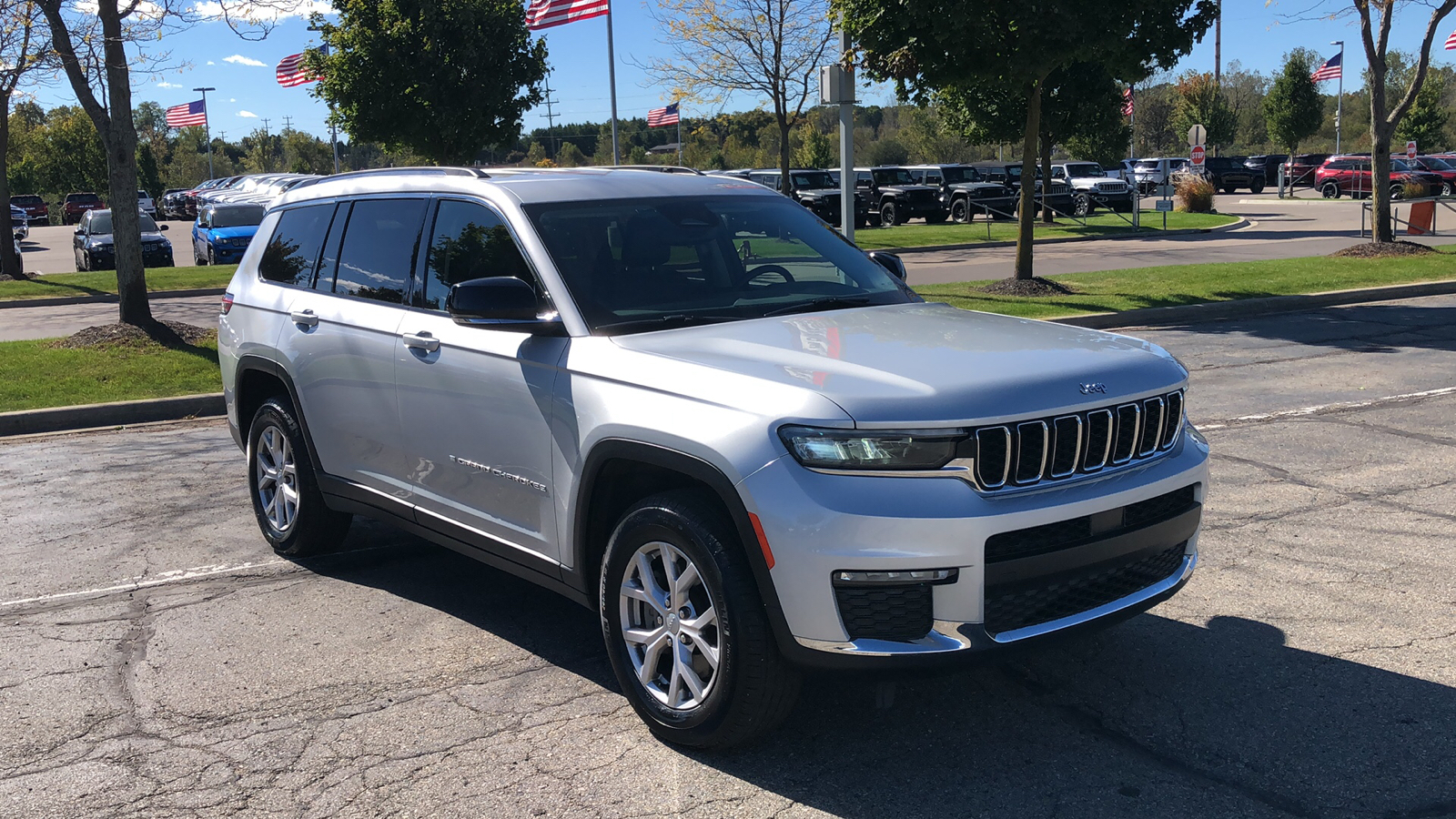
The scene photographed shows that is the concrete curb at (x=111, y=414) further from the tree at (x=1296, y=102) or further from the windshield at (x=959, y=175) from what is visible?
the tree at (x=1296, y=102)

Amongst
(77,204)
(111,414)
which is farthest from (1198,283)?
(77,204)

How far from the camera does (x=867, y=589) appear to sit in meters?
3.43

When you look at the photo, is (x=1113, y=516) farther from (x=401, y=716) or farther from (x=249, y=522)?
(x=249, y=522)

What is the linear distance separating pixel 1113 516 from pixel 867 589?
0.86m

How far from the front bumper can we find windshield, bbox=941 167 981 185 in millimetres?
38550

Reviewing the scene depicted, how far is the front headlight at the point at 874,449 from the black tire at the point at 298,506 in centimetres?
321

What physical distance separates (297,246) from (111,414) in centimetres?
547

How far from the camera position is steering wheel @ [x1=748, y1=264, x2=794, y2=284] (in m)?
4.96

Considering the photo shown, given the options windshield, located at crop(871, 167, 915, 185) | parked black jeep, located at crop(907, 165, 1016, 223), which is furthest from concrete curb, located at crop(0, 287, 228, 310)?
windshield, located at crop(871, 167, 915, 185)

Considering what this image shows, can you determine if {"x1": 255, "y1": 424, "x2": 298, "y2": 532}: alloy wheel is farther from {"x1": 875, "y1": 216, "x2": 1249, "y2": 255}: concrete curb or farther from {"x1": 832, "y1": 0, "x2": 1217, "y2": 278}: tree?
{"x1": 875, "y1": 216, "x2": 1249, "y2": 255}: concrete curb

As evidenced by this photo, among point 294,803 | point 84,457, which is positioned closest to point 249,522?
point 84,457

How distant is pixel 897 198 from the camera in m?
39.6

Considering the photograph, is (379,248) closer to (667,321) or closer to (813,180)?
(667,321)

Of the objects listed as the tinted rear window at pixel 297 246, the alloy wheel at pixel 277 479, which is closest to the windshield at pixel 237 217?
the tinted rear window at pixel 297 246
